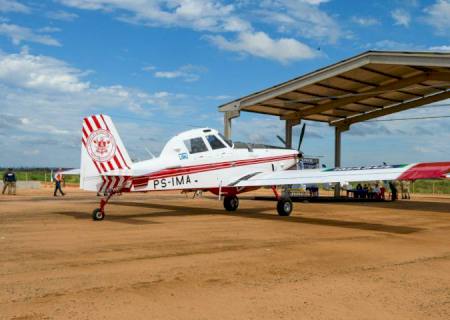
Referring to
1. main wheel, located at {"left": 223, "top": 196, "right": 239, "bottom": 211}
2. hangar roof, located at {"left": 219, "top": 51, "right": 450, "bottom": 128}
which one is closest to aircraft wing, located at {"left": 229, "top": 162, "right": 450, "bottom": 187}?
main wheel, located at {"left": 223, "top": 196, "right": 239, "bottom": 211}

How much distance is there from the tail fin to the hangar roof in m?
11.6

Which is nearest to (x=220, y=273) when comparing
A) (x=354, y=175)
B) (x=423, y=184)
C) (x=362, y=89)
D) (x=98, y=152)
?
(x=98, y=152)

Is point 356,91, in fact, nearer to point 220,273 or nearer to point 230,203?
point 230,203

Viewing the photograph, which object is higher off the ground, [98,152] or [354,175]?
[98,152]

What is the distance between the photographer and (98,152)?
45.8 ft

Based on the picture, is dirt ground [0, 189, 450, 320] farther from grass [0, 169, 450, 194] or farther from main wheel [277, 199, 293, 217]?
grass [0, 169, 450, 194]

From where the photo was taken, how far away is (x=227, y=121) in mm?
25344

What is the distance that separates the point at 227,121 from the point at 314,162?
29.0 ft

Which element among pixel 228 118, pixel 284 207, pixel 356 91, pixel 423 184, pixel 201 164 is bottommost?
pixel 284 207

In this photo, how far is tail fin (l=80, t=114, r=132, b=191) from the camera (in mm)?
13906

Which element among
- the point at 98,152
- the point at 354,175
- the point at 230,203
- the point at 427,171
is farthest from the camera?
the point at 230,203

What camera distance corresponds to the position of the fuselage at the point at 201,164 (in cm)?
1487

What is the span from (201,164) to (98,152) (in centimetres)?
383

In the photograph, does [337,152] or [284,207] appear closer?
[284,207]
